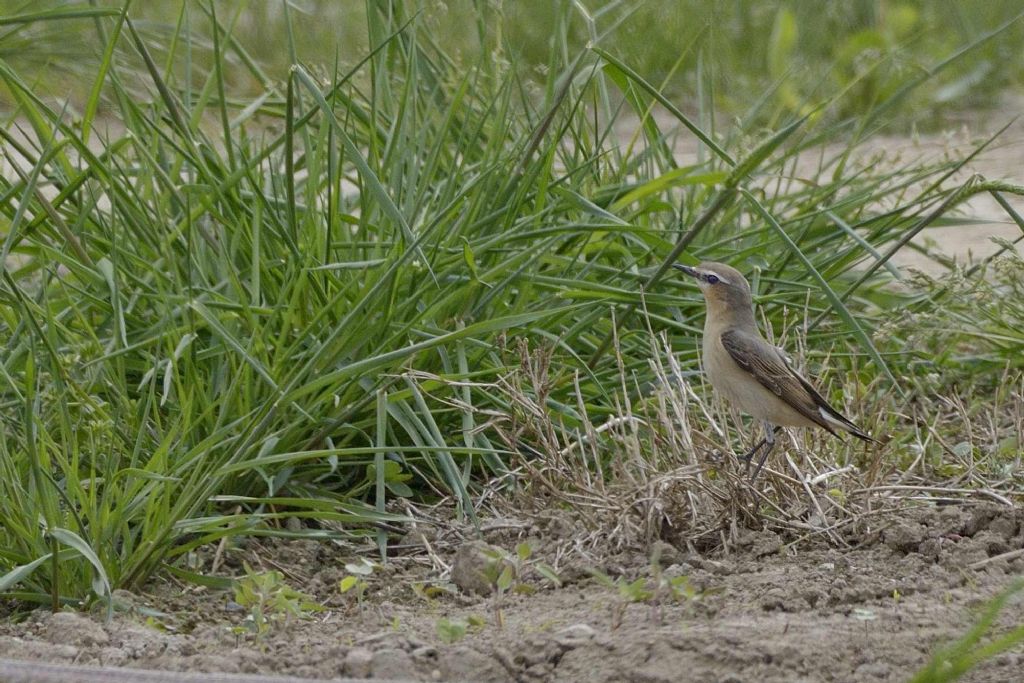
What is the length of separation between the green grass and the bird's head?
154 millimetres

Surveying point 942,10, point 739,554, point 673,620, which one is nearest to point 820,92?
point 942,10

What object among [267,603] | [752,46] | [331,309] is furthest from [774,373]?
[752,46]

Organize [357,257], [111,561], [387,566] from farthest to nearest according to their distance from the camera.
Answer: [357,257] → [387,566] → [111,561]

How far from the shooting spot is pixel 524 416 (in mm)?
3654

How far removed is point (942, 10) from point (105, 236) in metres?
6.05

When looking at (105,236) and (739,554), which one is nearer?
(739,554)

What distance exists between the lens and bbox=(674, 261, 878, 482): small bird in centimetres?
360

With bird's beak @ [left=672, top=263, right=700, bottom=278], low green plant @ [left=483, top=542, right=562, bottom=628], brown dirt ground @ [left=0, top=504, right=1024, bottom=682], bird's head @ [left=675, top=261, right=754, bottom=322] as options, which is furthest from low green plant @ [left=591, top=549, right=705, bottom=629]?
bird's beak @ [left=672, top=263, right=700, bottom=278]

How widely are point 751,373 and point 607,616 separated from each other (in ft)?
3.35

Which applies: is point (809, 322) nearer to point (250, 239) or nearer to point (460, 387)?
point (460, 387)

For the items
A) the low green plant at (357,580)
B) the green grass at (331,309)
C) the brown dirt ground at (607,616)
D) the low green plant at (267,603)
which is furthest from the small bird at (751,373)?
the low green plant at (267,603)

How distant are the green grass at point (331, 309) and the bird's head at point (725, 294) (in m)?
0.15

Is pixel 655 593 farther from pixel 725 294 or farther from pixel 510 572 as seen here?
pixel 725 294

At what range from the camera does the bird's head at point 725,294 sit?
390cm
